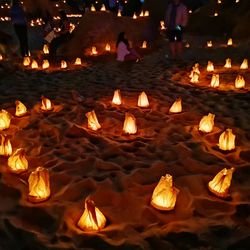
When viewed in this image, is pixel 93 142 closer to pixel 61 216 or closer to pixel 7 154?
pixel 7 154

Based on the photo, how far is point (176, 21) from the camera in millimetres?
10234

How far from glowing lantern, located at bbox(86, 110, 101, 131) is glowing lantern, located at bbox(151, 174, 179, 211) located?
90.9 inches

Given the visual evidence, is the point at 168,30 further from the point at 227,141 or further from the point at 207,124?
the point at 227,141

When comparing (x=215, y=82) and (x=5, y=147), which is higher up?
(x=215, y=82)

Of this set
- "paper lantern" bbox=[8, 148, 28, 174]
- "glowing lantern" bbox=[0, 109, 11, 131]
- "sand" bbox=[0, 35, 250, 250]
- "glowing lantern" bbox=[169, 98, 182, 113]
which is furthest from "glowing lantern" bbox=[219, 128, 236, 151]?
"glowing lantern" bbox=[0, 109, 11, 131]

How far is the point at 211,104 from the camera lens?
6656 mm

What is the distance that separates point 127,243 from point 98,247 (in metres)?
0.28

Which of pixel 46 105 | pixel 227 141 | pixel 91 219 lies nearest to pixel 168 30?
pixel 46 105

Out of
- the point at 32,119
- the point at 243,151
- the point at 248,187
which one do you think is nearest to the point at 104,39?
the point at 32,119

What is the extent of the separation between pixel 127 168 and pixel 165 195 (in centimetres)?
101

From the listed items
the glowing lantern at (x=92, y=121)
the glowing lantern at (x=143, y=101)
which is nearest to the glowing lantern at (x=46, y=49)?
the glowing lantern at (x=143, y=101)

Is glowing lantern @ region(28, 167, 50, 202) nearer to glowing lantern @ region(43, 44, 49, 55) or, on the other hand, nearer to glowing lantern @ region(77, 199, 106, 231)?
glowing lantern @ region(77, 199, 106, 231)

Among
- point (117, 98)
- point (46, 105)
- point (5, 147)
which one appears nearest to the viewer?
point (5, 147)

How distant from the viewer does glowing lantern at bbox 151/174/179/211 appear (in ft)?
11.2
